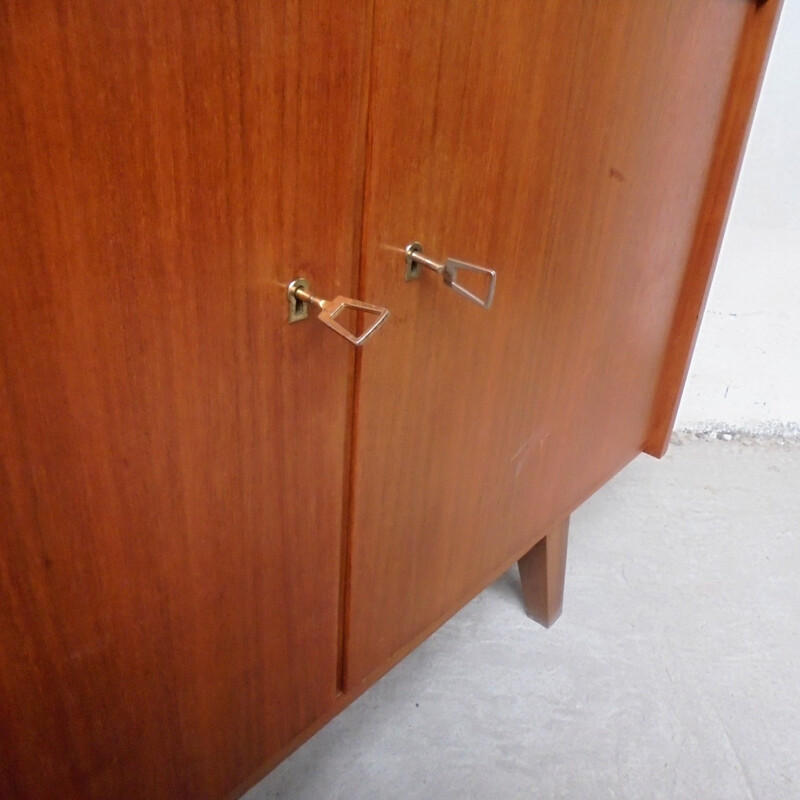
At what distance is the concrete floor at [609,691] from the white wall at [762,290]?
1.25 ft

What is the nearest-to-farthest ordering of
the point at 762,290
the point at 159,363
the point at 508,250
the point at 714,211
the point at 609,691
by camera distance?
Answer: the point at 159,363 → the point at 508,250 → the point at 714,211 → the point at 609,691 → the point at 762,290

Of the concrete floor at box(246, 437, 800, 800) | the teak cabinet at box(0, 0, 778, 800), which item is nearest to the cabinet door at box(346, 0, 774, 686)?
the teak cabinet at box(0, 0, 778, 800)

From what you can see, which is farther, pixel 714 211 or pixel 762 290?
pixel 762 290

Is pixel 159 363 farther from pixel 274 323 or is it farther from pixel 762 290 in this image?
pixel 762 290

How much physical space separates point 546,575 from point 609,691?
0.17m

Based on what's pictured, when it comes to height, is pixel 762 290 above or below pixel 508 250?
below

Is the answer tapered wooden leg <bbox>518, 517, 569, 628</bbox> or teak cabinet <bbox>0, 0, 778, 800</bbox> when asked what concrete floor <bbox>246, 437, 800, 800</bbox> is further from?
teak cabinet <bbox>0, 0, 778, 800</bbox>

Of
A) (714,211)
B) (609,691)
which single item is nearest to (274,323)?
(714,211)

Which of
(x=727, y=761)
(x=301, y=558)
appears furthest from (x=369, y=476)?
(x=727, y=761)

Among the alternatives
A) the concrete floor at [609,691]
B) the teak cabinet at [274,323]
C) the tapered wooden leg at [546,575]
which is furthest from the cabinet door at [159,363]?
the tapered wooden leg at [546,575]

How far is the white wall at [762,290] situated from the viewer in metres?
1.36

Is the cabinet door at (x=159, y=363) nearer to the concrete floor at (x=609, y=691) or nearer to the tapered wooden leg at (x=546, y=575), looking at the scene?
the concrete floor at (x=609, y=691)

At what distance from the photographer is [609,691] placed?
39.6 inches

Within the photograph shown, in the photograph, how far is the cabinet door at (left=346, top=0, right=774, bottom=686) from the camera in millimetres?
491
